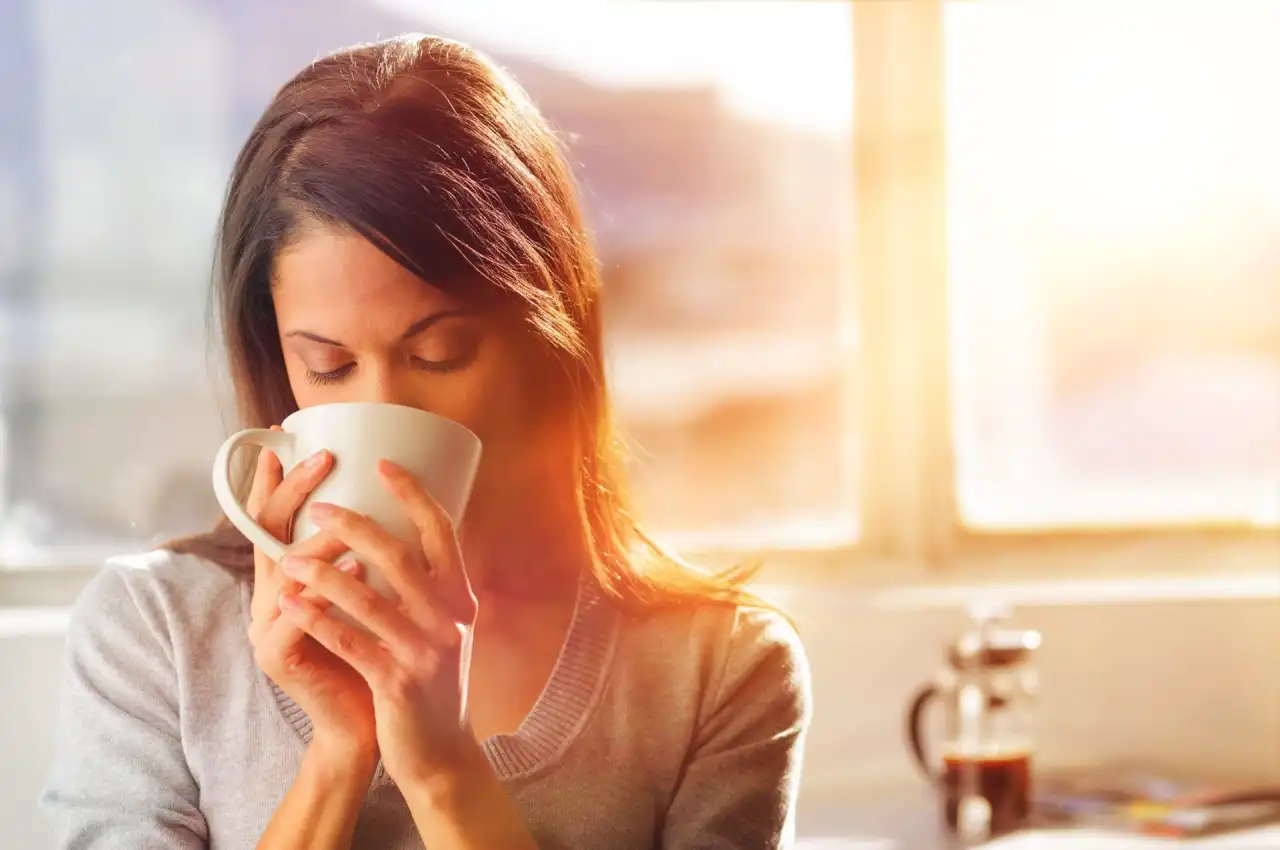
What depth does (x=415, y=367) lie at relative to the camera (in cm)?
56

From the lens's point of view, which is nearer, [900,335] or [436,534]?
[436,534]

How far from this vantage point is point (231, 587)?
674 millimetres

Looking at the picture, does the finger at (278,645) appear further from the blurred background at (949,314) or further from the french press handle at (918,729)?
the french press handle at (918,729)

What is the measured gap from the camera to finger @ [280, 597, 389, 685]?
0.48m

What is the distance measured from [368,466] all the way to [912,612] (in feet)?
2.24

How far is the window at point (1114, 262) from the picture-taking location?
111 cm

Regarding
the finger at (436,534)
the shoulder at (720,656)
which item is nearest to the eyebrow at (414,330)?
the finger at (436,534)

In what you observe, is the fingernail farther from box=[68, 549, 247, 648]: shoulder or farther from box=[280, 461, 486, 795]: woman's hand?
box=[68, 549, 247, 648]: shoulder

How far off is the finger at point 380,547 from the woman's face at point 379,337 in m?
0.09

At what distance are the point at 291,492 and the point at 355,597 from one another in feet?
0.15

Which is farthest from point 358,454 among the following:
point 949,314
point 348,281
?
point 949,314

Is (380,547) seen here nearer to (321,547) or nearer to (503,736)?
(321,547)

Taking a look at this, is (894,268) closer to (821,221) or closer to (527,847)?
(821,221)

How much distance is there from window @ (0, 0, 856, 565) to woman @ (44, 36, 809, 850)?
0.35 ft
